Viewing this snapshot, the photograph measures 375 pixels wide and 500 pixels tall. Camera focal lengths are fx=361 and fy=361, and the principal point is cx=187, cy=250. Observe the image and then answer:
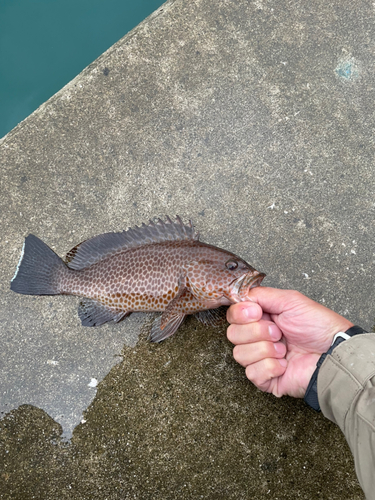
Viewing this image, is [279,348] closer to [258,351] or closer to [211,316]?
[258,351]

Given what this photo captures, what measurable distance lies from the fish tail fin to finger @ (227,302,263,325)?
1.73 metres

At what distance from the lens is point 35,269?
354cm

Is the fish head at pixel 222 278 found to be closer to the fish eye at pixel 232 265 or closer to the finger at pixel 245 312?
the fish eye at pixel 232 265

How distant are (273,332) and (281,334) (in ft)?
0.58

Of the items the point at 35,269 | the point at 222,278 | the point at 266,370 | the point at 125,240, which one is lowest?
the point at 266,370

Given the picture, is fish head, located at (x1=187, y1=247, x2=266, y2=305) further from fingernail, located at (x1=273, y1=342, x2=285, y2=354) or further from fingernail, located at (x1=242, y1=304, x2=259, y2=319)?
fingernail, located at (x1=273, y1=342, x2=285, y2=354)

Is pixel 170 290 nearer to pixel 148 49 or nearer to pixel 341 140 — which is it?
pixel 341 140

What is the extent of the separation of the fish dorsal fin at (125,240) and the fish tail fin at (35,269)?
176 millimetres

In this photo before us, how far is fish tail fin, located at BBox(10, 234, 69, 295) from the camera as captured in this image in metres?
3.53

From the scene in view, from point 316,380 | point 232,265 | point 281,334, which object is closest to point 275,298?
point 281,334

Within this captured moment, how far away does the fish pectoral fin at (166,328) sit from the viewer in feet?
11.1

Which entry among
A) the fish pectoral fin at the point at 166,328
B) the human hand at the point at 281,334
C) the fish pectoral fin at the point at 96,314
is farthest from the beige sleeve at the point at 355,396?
the fish pectoral fin at the point at 96,314

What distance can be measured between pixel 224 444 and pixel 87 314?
1859mm

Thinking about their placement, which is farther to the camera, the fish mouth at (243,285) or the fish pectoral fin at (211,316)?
the fish pectoral fin at (211,316)
